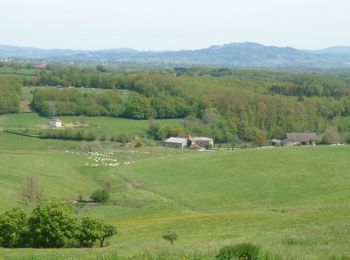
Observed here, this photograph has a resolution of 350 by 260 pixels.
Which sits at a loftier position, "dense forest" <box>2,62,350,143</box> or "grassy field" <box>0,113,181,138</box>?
"dense forest" <box>2,62,350,143</box>

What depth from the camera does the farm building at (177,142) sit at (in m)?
106

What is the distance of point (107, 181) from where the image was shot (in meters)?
69.2

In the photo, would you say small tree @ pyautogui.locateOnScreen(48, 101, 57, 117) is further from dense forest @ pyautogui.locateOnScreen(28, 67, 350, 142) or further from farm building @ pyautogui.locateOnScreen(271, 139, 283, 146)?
farm building @ pyautogui.locateOnScreen(271, 139, 283, 146)

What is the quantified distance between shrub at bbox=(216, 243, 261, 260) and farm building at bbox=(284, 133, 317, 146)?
90.0 metres

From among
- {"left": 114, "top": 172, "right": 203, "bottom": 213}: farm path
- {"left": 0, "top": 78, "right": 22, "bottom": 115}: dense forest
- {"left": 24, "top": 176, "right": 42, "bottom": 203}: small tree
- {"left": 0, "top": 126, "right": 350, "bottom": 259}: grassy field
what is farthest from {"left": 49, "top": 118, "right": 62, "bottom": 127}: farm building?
{"left": 24, "top": 176, "right": 42, "bottom": 203}: small tree

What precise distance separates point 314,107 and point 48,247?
4187 inches

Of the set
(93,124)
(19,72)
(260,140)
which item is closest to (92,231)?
(260,140)

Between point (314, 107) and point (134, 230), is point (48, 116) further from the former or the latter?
point (134, 230)

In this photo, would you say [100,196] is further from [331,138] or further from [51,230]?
[331,138]

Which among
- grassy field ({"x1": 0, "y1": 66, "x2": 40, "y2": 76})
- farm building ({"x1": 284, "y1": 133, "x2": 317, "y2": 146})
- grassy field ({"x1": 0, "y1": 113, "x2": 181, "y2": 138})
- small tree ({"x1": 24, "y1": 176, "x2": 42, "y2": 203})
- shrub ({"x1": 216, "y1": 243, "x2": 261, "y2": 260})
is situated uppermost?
grassy field ({"x1": 0, "y1": 66, "x2": 40, "y2": 76})

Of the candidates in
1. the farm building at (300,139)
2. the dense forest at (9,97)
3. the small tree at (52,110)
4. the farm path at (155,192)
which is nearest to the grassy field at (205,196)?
the farm path at (155,192)

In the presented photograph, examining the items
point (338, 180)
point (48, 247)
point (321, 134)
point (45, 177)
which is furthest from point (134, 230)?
point (321, 134)

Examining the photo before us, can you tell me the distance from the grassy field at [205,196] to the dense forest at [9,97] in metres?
29.1

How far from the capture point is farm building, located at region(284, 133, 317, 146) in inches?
4343
